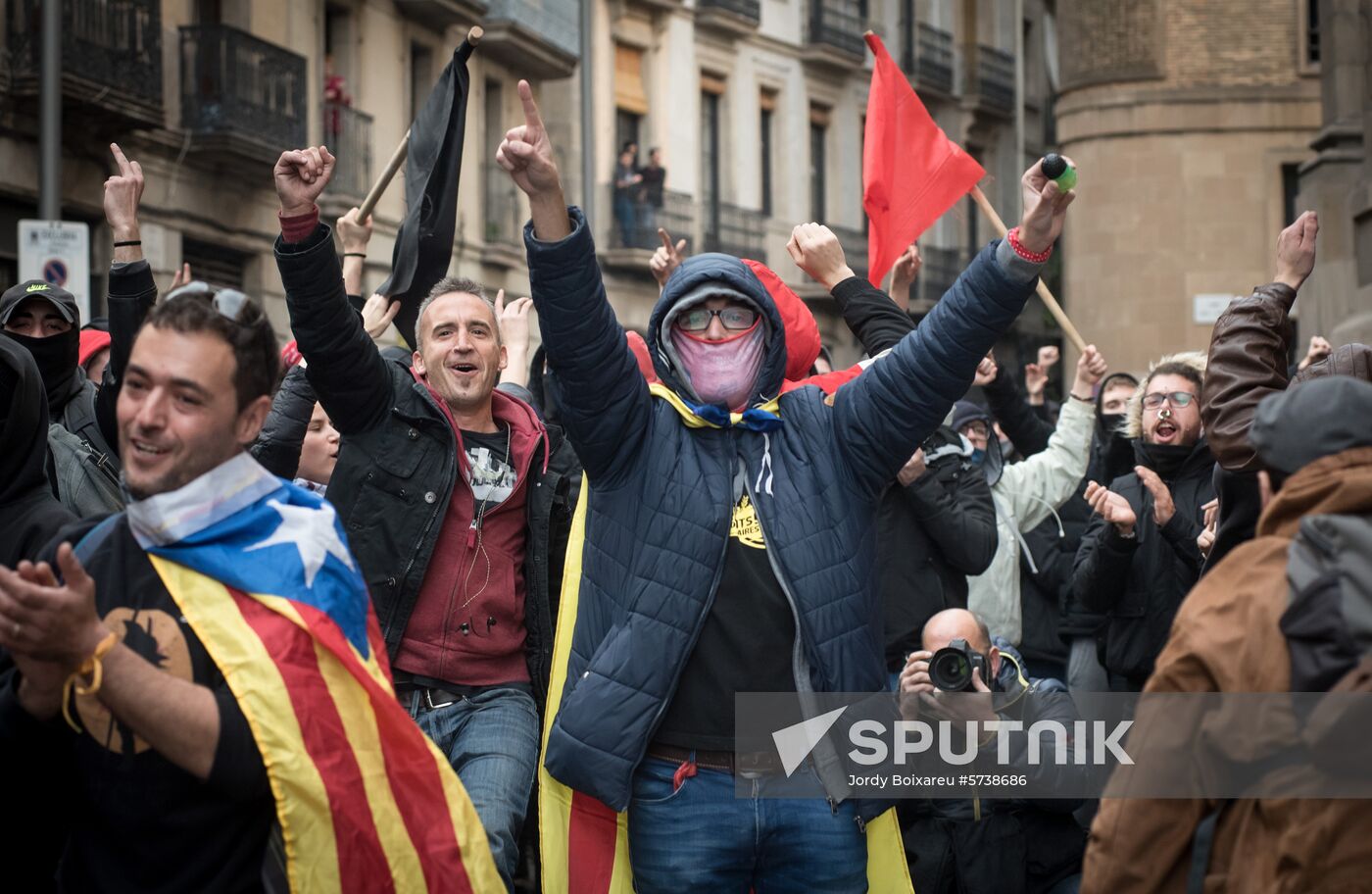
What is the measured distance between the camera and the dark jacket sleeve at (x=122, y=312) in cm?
540

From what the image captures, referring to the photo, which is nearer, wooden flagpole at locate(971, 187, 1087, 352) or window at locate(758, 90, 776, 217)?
wooden flagpole at locate(971, 187, 1087, 352)

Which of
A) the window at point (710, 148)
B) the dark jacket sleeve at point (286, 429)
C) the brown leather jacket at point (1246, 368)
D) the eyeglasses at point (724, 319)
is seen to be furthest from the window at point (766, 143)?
the eyeglasses at point (724, 319)

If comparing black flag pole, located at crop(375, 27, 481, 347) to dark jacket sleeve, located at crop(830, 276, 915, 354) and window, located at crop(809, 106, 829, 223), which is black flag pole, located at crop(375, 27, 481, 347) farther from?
window, located at crop(809, 106, 829, 223)

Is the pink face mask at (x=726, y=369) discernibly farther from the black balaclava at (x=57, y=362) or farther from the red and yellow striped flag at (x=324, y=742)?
the black balaclava at (x=57, y=362)

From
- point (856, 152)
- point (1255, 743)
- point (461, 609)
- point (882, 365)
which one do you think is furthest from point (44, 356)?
point (856, 152)

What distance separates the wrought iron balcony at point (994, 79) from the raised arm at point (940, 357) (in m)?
40.9

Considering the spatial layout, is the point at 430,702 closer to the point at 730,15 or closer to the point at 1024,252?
the point at 1024,252

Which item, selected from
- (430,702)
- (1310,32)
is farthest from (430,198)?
(1310,32)

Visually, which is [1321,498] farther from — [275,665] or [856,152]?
[856,152]

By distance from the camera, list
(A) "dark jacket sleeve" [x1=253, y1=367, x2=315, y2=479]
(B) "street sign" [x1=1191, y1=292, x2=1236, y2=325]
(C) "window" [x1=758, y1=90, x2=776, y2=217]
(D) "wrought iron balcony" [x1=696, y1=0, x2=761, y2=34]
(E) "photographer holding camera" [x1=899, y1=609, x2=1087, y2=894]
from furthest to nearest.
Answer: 1. (C) "window" [x1=758, y1=90, x2=776, y2=217]
2. (D) "wrought iron balcony" [x1=696, y1=0, x2=761, y2=34]
3. (B) "street sign" [x1=1191, y1=292, x2=1236, y2=325]
4. (E) "photographer holding camera" [x1=899, y1=609, x2=1087, y2=894]
5. (A) "dark jacket sleeve" [x1=253, y1=367, x2=315, y2=479]

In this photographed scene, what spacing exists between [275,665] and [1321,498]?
182 cm

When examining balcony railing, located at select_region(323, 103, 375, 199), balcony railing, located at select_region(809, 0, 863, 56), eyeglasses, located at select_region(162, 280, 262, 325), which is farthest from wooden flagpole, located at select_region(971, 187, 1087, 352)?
balcony railing, located at select_region(809, 0, 863, 56)

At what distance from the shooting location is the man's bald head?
6.44 metres

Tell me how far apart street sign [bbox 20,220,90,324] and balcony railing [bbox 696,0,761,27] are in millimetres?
23985
